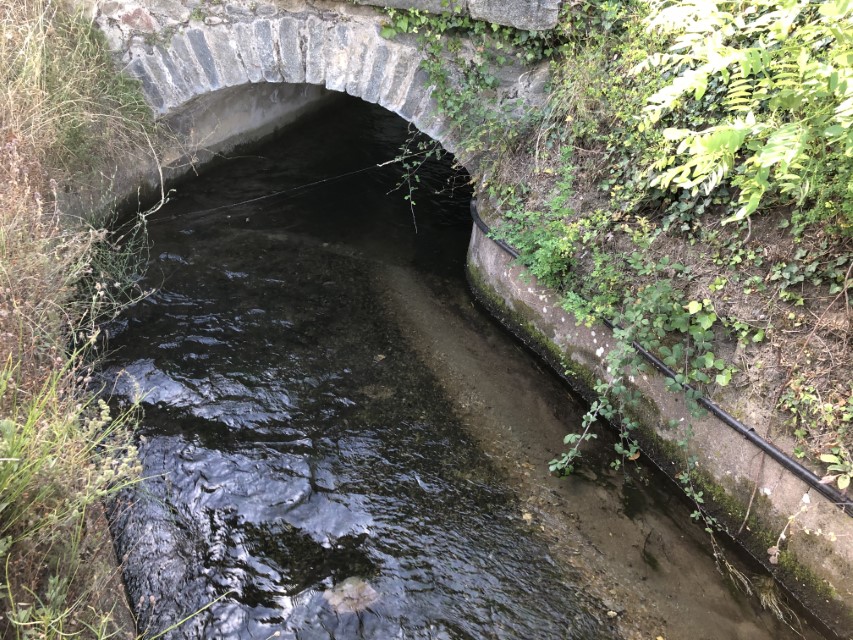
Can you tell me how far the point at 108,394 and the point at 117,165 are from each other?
2314mm

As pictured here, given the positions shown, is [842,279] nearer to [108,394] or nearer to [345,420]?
[345,420]

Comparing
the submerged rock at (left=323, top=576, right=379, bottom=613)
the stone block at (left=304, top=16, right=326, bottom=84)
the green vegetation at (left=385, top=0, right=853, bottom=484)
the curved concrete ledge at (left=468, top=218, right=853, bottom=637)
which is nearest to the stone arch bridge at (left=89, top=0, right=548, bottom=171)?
the stone block at (left=304, top=16, right=326, bottom=84)

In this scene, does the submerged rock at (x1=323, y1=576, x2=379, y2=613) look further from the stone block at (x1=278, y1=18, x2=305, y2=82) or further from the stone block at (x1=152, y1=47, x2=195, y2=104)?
the stone block at (x1=152, y1=47, x2=195, y2=104)

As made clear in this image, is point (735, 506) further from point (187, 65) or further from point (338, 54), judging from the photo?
point (187, 65)

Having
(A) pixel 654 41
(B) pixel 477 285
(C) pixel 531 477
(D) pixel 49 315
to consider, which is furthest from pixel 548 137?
(D) pixel 49 315

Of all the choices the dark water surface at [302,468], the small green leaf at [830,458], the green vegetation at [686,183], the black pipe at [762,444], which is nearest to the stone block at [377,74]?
the green vegetation at [686,183]

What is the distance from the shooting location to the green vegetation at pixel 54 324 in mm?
2141

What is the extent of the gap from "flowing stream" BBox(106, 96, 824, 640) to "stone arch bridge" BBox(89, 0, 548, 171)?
144 centimetres

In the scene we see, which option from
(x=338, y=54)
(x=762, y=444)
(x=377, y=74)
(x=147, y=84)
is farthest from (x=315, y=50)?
(x=762, y=444)

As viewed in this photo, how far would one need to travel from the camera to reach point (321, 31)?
5.04 metres

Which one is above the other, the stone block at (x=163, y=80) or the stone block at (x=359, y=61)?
the stone block at (x=359, y=61)

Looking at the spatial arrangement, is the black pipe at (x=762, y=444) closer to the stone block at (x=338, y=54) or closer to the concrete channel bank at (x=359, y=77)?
the concrete channel bank at (x=359, y=77)

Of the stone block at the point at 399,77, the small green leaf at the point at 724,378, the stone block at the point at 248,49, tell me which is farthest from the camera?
the stone block at the point at 248,49

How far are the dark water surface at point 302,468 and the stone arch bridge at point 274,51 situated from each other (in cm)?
144
